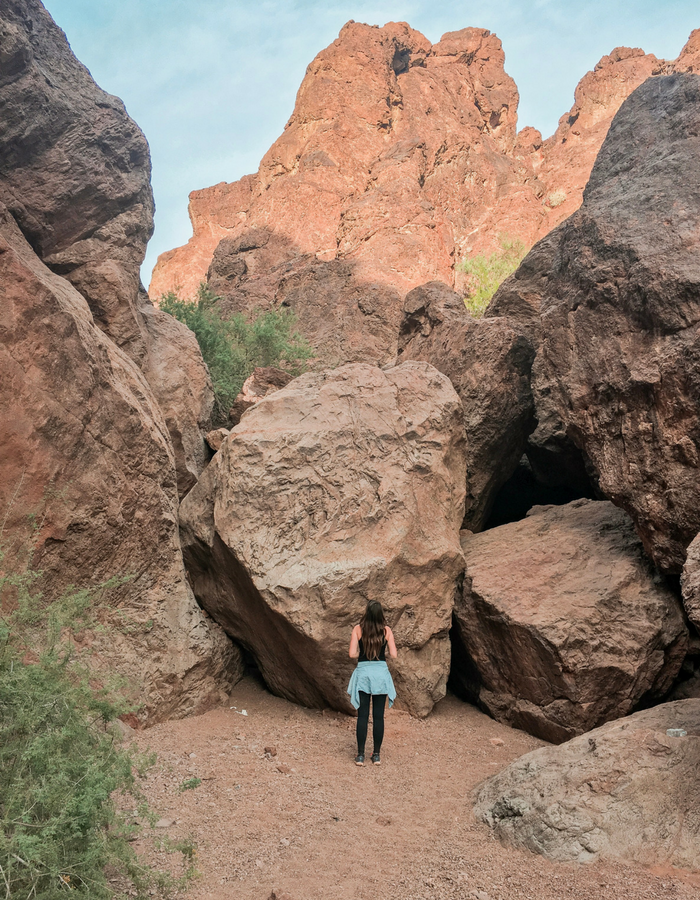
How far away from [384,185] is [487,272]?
→ 10118mm

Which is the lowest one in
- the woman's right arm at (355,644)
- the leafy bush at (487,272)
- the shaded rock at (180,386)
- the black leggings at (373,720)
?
the black leggings at (373,720)

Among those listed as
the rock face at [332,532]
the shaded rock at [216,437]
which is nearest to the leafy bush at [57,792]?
the rock face at [332,532]

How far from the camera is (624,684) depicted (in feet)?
19.6

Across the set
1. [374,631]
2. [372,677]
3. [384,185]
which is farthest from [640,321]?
[384,185]

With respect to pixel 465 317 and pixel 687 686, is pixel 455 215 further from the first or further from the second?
pixel 687 686

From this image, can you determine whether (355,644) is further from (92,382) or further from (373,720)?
(92,382)

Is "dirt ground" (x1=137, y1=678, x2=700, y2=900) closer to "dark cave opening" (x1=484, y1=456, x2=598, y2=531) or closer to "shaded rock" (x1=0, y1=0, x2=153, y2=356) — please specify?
"dark cave opening" (x1=484, y1=456, x2=598, y2=531)

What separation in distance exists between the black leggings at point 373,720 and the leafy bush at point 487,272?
2296 cm

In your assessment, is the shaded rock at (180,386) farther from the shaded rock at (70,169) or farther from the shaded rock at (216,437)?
the shaded rock at (70,169)

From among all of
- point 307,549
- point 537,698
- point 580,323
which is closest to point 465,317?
point 580,323

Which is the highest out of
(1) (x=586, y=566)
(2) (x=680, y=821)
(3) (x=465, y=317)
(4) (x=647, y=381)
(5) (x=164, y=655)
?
(3) (x=465, y=317)

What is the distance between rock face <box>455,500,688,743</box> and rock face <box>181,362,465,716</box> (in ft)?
1.46

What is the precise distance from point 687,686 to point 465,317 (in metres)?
5.33

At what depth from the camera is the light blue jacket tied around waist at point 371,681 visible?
5.43 meters
